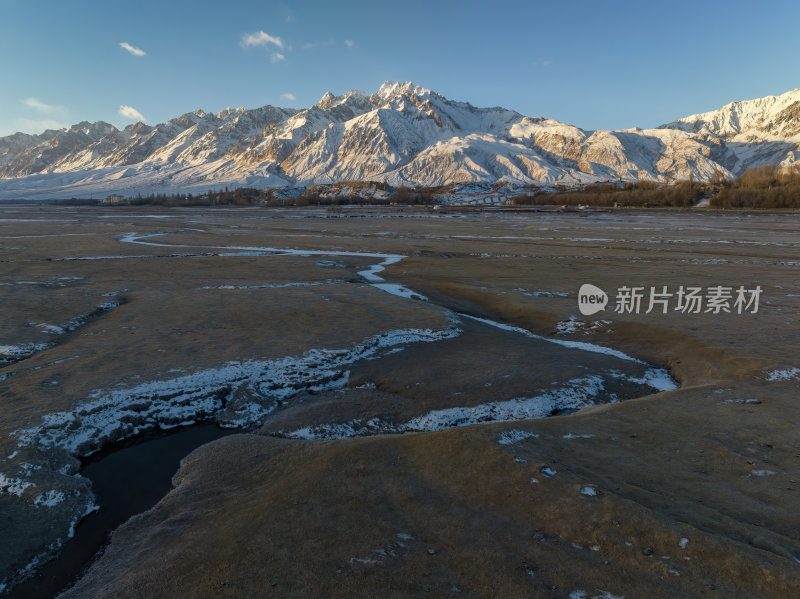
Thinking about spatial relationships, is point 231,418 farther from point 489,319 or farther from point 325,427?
point 489,319

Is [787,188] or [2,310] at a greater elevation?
[787,188]

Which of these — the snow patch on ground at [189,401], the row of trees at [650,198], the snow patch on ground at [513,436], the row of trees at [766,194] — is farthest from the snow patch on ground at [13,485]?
the row of trees at [650,198]

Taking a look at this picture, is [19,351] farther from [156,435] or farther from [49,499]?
[49,499]

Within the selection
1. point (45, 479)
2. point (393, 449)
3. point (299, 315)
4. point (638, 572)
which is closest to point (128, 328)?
point (299, 315)

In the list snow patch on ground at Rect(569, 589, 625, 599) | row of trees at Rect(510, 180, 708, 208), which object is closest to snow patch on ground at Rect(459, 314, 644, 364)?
snow patch on ground at Rect(569, 589, 625, 599)

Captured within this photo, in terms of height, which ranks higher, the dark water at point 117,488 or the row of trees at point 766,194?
the row of trees at point 766,194

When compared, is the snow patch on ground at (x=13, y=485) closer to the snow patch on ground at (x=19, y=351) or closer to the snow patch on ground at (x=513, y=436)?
the snow patch on ground at (x=19, y=351)
